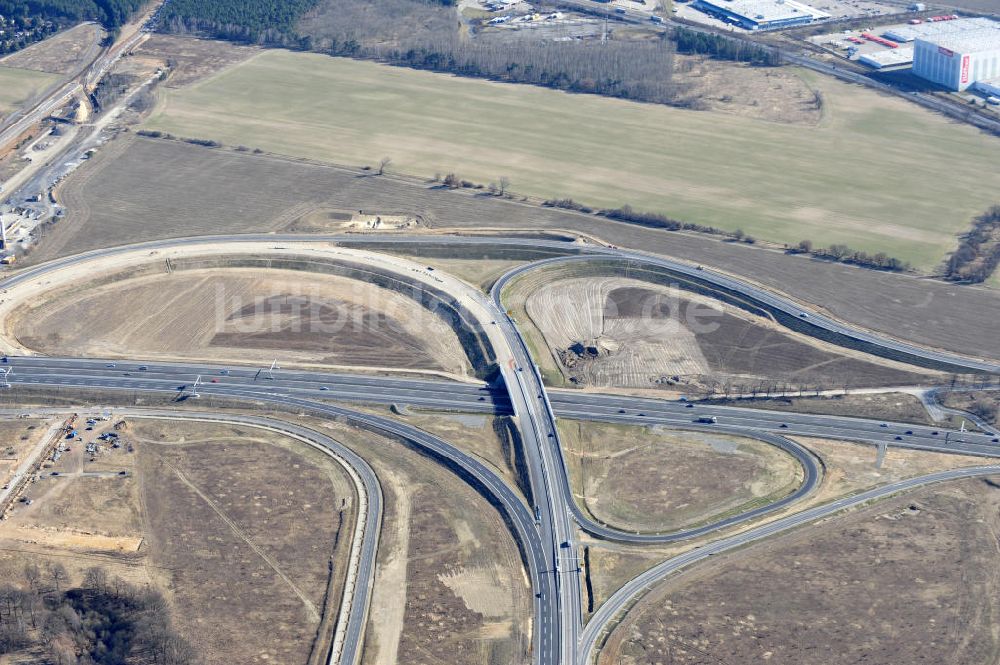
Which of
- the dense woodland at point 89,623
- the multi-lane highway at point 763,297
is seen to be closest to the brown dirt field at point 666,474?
the multi-lane highway at point 763,297

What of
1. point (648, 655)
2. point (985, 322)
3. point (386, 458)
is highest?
point (985, 322)

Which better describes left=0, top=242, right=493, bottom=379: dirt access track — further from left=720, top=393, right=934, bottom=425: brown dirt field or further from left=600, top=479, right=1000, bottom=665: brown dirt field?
left=600, top=479, right=1000, bottom=665: brown dirt field

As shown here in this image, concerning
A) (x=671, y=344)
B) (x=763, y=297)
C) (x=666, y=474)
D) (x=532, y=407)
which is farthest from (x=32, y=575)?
(x=763, y=297)

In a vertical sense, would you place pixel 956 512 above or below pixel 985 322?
below

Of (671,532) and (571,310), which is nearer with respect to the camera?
(671,532)

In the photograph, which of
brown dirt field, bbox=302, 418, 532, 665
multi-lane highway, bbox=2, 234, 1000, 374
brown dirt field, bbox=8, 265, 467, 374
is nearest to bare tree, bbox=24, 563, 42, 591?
brown dirt field, bbox=302, 418, 532, 665

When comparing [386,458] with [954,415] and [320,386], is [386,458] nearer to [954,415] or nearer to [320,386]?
[320,386]

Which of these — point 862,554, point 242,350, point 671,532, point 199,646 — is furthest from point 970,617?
point 242,350

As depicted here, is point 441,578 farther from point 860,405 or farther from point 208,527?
point 860,405
